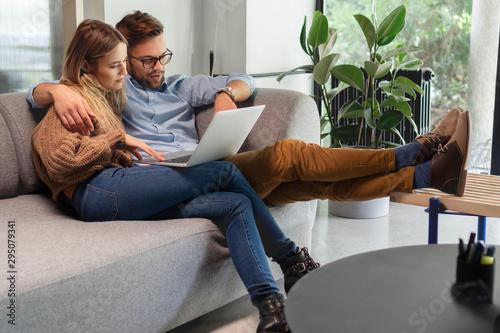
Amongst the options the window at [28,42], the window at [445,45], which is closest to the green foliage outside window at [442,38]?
the window at [445,45]

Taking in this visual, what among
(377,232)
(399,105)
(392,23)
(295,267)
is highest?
(392,23)

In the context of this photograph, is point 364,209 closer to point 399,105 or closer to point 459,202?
point 399,105

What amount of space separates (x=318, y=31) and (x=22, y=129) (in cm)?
154

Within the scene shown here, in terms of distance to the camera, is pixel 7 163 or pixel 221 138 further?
pixel 7 163

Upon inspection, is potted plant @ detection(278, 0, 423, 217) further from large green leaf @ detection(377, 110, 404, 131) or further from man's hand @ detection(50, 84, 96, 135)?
man's hand @ detection(50, 84, 96, 135)

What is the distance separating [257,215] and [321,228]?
3.43 feet

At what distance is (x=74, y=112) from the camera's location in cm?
172

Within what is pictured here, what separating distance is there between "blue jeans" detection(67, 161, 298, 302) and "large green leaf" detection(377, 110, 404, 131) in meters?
1.23

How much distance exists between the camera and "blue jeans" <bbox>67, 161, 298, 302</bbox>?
163cm

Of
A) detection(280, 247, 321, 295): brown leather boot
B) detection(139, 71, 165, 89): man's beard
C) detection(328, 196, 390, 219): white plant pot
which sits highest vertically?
detection(139, 71, 165, 89): man's beard

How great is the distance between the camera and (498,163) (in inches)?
126

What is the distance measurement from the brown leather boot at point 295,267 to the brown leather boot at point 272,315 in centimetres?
19

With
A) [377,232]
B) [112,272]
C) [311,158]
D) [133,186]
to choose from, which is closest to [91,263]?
[112,272]

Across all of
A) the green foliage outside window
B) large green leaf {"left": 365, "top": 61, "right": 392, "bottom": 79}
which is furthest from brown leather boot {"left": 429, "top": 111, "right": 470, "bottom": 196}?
the green foliage outside window
